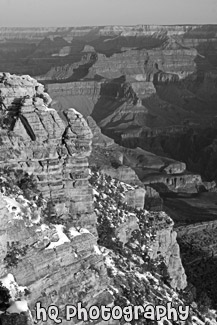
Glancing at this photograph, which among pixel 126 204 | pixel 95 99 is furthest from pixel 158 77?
pixel 126 204

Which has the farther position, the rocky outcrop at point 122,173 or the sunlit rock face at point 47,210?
the rocky outcrop at point 122,173

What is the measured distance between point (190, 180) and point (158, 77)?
105 meters

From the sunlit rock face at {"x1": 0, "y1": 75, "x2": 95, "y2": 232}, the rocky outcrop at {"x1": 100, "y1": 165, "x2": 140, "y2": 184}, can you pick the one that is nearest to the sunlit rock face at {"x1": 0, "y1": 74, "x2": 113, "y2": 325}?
the sunlit rock face at {"x1": 0, "y1": 75, "x2": 95, "y2": 232}

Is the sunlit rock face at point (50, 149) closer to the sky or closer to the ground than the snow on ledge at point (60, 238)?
closer to the sky

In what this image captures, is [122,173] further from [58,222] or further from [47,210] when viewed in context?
[58,222]

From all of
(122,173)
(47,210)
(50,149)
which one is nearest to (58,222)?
(47,210)

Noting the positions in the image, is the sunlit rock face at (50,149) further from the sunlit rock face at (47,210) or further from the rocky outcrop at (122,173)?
the rocky outcrop at (122,173)

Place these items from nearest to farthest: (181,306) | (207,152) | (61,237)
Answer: (61,237) → (181,306) → (207,152)

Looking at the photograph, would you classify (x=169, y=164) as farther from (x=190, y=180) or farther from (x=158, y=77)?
(x=158, y=77)

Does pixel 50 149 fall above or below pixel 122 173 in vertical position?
above

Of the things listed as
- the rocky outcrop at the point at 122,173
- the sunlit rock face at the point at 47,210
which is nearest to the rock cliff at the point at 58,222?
the sunlit rock face at the point at 47,210

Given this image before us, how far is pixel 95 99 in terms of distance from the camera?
166500mm

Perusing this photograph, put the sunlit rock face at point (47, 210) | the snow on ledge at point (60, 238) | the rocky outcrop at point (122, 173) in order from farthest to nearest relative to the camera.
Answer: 1. the rocky outcrop at point (122, 173)
2. the snow on ledge at point (60, 238)
3. the sunlit rock face at point (47, 210)

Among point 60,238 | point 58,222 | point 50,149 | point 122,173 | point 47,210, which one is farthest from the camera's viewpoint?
point 122,173
